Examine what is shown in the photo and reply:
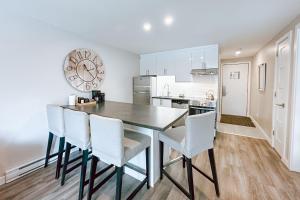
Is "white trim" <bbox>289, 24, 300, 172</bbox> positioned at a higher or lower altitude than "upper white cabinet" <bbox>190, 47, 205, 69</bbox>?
lower

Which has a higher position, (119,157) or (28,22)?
(28,22)

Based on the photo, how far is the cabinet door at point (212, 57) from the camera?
136 inches

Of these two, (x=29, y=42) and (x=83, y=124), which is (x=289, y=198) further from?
(x=29, y=42)

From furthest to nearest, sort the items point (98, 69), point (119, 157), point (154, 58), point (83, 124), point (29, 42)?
point (154, 58) → point (98, 69) → point (29, 42) → point (83, 124) → point (119, 157)

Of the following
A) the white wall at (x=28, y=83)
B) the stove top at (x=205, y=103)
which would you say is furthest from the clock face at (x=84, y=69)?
the stove top at (x=205, y=103)

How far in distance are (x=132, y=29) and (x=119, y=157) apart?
2.12m

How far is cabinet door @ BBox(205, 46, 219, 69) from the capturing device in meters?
3.45

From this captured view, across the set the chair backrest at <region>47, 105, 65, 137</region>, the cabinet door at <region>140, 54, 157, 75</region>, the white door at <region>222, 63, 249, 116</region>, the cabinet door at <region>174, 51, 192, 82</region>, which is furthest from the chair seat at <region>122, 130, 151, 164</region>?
the white door at <region>222, 63, 249, 116</region>

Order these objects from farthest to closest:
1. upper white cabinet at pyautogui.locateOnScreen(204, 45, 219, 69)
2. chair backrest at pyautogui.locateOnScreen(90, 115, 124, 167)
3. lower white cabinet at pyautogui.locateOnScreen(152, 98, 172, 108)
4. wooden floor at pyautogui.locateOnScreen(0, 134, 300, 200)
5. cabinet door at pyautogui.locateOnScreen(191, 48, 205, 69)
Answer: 1. lower white cabinet at pyautogui.locateOnScreen(152, 98, 172, 108)
2. cabinet door at pyautogui.locateOnScreen(191, 48, 205, 69)
3. upper white cabinet at pyautogui.locateOnScreen(204, 45, 219, 69)
4. wooden floor at pyautogui.locateOnScreen(0, 134, 300, 200)
5. chair backrest at pyautogui.locateOnScreen(90, 115, 124, 167)

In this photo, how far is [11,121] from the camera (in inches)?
78.2

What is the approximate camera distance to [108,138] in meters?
1.34

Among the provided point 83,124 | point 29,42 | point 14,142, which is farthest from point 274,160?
point 29,42

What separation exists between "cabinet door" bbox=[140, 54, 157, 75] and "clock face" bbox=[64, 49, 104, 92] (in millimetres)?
1636

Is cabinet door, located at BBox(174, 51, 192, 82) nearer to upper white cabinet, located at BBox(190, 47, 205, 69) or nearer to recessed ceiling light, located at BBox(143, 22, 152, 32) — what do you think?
upper white cabinet, located at BBox(190, 47, 205, 69)
